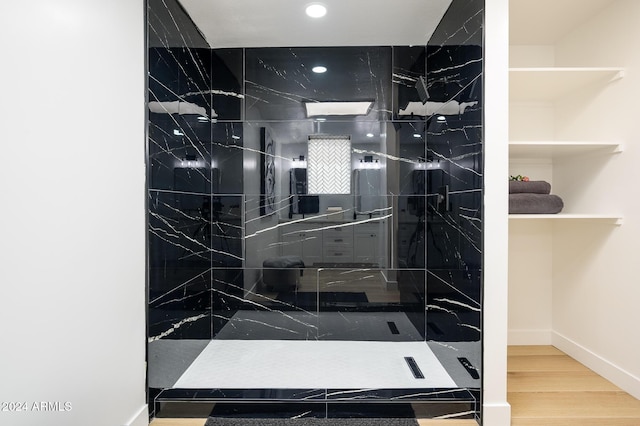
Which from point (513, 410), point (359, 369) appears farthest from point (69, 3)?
point (513, 410)

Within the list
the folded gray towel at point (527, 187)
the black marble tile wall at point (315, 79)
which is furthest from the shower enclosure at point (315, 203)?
the folded gray towel at point (527, 187)

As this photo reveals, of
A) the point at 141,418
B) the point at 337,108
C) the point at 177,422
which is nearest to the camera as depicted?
the point at 141,418

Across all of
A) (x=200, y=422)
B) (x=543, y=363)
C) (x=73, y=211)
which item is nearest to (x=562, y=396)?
(x=543, y=363)

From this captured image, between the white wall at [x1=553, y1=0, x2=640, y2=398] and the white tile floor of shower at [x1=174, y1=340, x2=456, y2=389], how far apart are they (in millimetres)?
1034

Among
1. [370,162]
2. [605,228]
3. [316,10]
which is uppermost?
[316,10]

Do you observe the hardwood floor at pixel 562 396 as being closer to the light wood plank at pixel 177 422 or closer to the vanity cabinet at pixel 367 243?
the vanity cabinet at pixel 367 243

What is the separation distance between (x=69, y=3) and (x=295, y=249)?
2071 mm

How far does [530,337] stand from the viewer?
2867 millimetres

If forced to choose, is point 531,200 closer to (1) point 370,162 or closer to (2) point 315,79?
(1) point 370,162

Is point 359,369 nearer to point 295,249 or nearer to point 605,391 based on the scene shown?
point 295,249

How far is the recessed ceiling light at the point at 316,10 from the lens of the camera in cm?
232

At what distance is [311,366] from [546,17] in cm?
278

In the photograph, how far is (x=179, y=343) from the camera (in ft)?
7.51

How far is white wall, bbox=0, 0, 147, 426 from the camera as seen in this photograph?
1.14m
